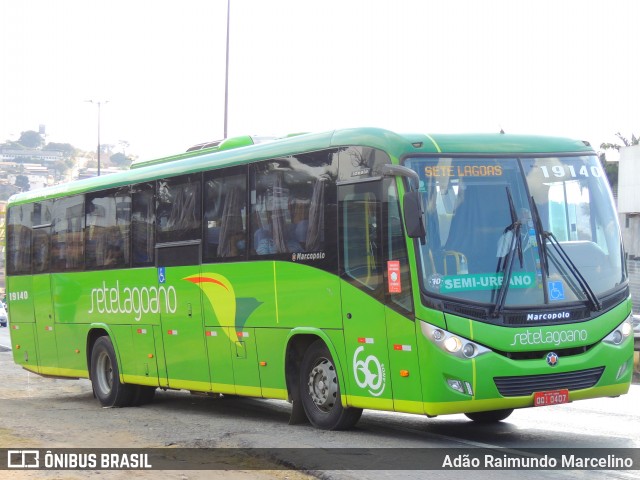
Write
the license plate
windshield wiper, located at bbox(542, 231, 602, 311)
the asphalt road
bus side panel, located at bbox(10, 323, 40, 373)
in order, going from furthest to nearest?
bus side panel, located at bbox(10, 323, 40, 373), windshield wiper, located at bbox(542, 231, 602, 311), the license plate, the asphalt road

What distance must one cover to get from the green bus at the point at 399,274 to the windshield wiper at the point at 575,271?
0.02 m

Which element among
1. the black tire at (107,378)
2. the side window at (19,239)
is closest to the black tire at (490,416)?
the black tire at (107,378)

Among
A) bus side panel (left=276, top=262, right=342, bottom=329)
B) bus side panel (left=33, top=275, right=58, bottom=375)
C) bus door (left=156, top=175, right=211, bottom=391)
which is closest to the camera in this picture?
bus side panel (left=276, top=262, right=342, bottom=329)

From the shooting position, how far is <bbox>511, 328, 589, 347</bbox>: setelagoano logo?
11008 mm

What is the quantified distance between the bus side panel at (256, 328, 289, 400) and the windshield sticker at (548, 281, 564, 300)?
3.32 m

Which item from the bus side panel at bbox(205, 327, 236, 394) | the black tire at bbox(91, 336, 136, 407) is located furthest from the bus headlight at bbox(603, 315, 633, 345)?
the black tire at bbox(91, 336, 136, 407)

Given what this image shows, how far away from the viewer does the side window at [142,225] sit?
16719mm

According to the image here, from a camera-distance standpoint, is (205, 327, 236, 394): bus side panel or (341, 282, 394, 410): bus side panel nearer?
(341, 282, 394, 410): bus side panel

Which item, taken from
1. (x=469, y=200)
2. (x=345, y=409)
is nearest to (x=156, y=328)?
(x=345, y=409)

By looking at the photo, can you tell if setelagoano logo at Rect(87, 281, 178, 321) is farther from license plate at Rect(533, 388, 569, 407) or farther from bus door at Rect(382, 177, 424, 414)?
license plate at Rect(533, 388, 569, 407)

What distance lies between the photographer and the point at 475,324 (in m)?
11.0

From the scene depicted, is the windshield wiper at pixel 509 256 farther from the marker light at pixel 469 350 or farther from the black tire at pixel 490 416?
the black tire at pixel 490 416

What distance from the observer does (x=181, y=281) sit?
15.8m

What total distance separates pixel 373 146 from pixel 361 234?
92 cm
